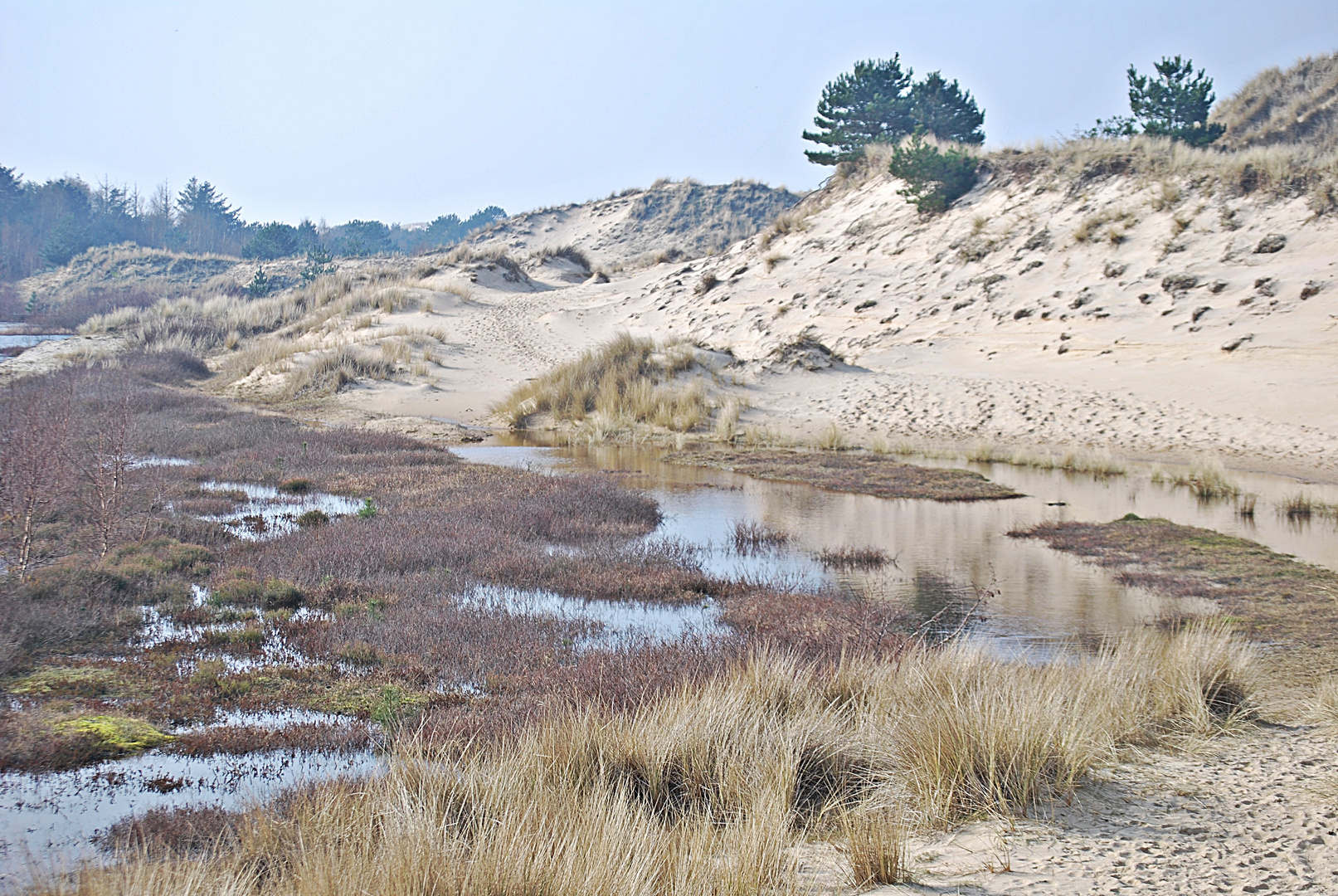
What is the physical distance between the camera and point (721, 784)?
142 inches

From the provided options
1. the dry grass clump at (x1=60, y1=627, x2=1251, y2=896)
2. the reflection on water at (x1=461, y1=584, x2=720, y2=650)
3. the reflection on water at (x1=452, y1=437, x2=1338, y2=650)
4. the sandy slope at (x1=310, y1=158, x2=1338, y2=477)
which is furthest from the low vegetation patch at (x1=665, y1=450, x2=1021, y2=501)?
the dry grass clump at (x1=60, y1=627, x2=1251, y2=896)

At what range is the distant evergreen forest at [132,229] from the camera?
6731 centimetres

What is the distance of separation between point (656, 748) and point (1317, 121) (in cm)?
4803

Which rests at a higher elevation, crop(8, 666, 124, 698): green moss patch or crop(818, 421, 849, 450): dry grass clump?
crop(818, 421, 849, 450): dry grass clump

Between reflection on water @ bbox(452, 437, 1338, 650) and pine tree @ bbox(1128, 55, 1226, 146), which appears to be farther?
pine tree @ bbox(1128, 55, 1226, 146)

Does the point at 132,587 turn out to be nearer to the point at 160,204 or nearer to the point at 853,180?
the point at 853,180

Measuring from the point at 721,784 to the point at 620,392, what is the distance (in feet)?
61.5

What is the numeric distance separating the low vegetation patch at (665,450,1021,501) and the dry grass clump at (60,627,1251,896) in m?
8.23

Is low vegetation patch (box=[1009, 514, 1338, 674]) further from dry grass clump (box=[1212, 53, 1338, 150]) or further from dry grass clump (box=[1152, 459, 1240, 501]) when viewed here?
dry grass clump (box=[1212, 53, 1338, 150])

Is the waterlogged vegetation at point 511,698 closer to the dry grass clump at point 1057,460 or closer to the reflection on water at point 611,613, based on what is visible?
the reflection on water at point 611,613

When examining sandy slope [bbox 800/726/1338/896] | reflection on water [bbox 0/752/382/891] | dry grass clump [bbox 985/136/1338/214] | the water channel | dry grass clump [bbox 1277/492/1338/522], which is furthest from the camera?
dry grass clump [bbox 985/136/1338/214]

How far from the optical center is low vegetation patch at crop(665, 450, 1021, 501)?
1334cm

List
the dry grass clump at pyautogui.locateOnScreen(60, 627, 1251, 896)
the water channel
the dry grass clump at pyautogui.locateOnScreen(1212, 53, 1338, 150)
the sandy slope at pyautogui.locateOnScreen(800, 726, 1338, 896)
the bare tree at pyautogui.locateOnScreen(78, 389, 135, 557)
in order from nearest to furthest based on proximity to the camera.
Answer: the dry grass clump at pyautogui.locateOnScreen(60, 627, 1251, 896) < the sandy slope at pyautogui.locateOnScreen(800, 726, 1338, 896) < the water channel < the bare tree at pyautogui.locateOnScreen(78, 389, 135, 557) < the dry grass clump at pyautogui.locateOnScreen(1212, 53, 1338, 150)

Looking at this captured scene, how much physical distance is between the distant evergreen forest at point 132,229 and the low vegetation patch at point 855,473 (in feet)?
176
